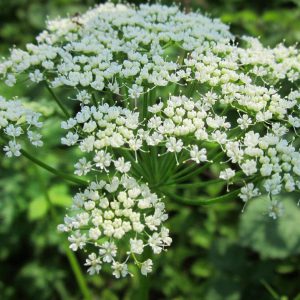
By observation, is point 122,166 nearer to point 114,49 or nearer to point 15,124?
point 15,124

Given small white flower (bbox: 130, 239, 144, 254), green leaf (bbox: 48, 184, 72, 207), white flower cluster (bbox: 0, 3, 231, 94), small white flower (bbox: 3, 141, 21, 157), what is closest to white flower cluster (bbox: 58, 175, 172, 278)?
small white flower (bbox: 130, 239, 144, 254)

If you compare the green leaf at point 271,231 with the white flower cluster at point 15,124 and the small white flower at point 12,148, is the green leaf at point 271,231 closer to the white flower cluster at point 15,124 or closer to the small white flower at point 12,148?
the white flower cluster at point 15,124

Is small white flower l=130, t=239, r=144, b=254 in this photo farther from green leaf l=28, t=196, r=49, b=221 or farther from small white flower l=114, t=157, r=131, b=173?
green leaf l=28, t=196, r=49, b=221

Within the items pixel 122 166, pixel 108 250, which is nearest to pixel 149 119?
pixel 122 166

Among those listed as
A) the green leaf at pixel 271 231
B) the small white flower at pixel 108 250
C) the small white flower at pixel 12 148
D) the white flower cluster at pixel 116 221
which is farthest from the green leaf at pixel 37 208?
the small white flower at pixel 108 250

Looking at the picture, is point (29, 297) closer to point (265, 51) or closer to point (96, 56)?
point (96, 56)

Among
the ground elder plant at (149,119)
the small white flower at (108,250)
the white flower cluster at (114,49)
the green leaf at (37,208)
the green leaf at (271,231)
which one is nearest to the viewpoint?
the small white flower at (108,250)

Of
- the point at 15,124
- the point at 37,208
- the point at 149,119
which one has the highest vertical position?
the point at 149,119
